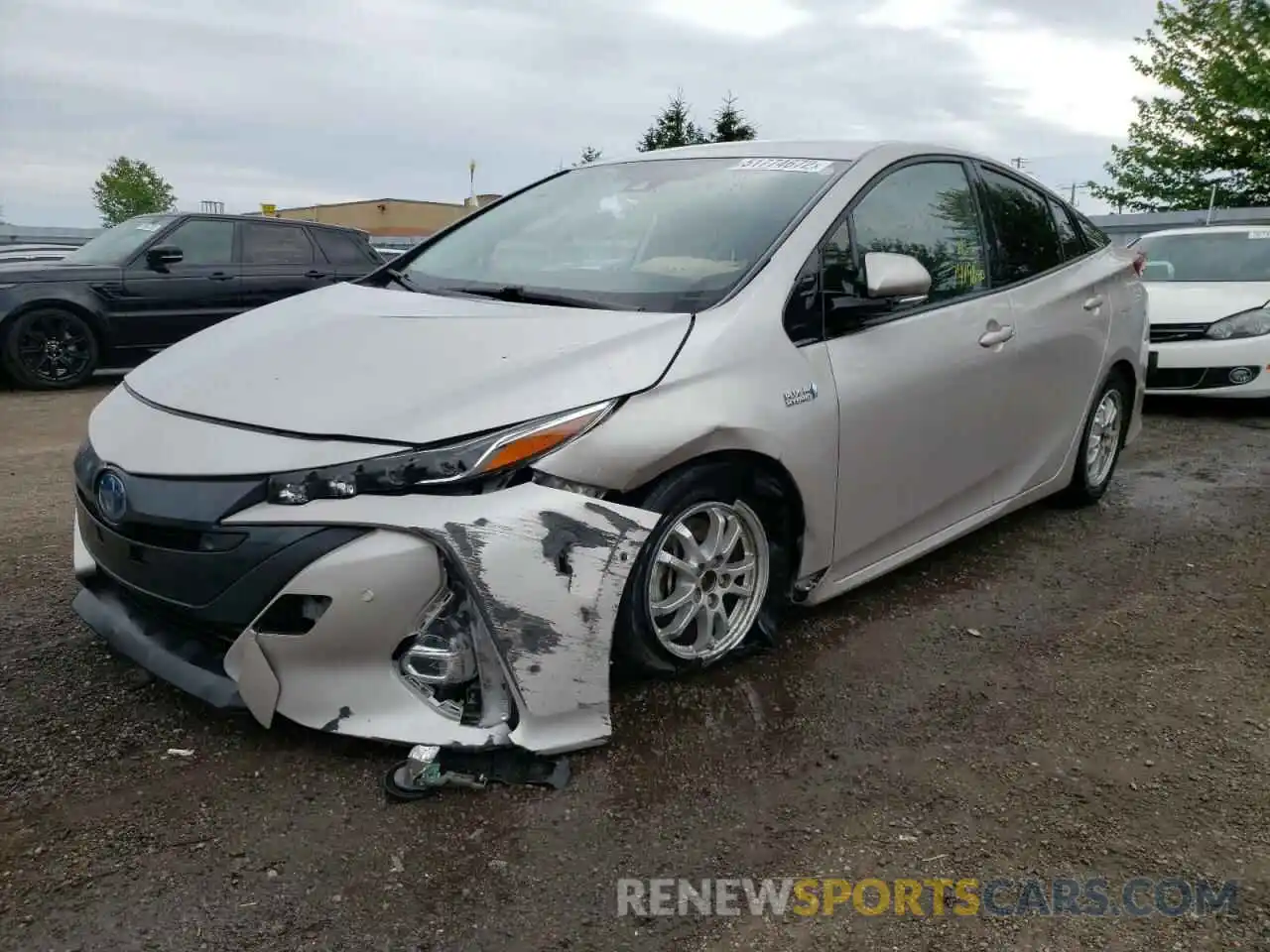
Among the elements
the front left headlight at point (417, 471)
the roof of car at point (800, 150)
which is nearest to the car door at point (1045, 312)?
the roof of car at point (800, 150)

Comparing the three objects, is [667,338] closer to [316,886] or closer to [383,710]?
[383,710]

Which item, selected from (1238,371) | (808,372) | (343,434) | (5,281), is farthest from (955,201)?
(5,281)

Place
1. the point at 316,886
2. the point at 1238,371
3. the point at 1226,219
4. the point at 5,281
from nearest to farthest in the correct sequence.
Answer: the point at 316,886 < the point at 1238,371 < the point at 5,281 < the point at 1226,219

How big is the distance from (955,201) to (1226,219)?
14.5 meters

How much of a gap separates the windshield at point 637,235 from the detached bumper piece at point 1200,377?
5.13m

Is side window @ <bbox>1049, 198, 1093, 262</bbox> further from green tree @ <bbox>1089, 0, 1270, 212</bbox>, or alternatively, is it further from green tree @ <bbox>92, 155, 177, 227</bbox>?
green tree @ <bbox>92, 155, 177, 227</bbox>

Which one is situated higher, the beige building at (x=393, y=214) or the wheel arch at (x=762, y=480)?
the beige building at (x=393, y=214)

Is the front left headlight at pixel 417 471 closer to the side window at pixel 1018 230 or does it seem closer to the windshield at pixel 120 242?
the side window at pixel 1018 230

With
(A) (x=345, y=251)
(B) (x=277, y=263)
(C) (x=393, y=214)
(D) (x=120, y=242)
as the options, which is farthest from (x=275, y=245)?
(C) (x=393, y=214)

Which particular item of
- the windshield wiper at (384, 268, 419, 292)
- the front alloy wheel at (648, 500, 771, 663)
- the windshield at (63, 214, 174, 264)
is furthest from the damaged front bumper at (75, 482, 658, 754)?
the windshield at (63, 214, 174, 264)

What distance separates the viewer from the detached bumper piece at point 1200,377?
23.1ft

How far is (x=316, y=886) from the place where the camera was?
2.01 m

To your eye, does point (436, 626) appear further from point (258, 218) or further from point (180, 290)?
point (258, 218)

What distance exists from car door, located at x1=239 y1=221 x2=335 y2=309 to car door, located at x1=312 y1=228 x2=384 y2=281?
0.32 feet
